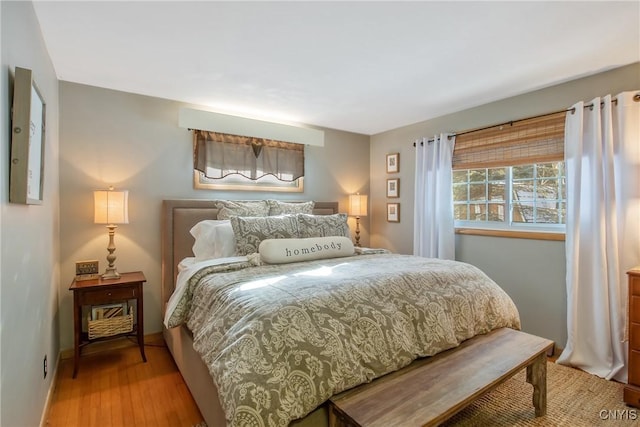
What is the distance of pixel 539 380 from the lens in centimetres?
181

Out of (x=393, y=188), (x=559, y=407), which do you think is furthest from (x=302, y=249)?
(x=393, y=188)

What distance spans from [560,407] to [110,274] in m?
3.29

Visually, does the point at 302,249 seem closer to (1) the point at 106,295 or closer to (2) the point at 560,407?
(1) the point at 106,295

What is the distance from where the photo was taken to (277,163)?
11.7 ft

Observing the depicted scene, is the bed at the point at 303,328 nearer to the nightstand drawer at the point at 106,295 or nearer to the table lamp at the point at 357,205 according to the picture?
the nightstand drawer at the point at 106,295

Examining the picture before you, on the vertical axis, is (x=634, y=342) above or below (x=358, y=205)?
below

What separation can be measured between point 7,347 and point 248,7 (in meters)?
1.82

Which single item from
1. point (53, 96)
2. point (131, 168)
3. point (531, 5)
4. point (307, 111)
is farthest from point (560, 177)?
point (53, 96)

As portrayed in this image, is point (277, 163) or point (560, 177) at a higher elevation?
point (277, 163)

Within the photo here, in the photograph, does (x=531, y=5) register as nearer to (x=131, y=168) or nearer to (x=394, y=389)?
(x=394, y=389)

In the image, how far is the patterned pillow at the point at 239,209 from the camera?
115 inches

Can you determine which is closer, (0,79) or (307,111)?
(0,79)

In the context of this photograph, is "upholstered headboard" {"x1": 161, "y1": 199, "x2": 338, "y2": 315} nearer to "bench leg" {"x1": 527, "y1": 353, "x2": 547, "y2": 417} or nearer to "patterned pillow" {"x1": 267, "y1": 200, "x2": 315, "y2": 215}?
"patterned pillow" {"x1": 267, "y1": 200, "x2": 315, "y2": 215}

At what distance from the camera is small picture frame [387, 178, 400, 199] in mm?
3982
